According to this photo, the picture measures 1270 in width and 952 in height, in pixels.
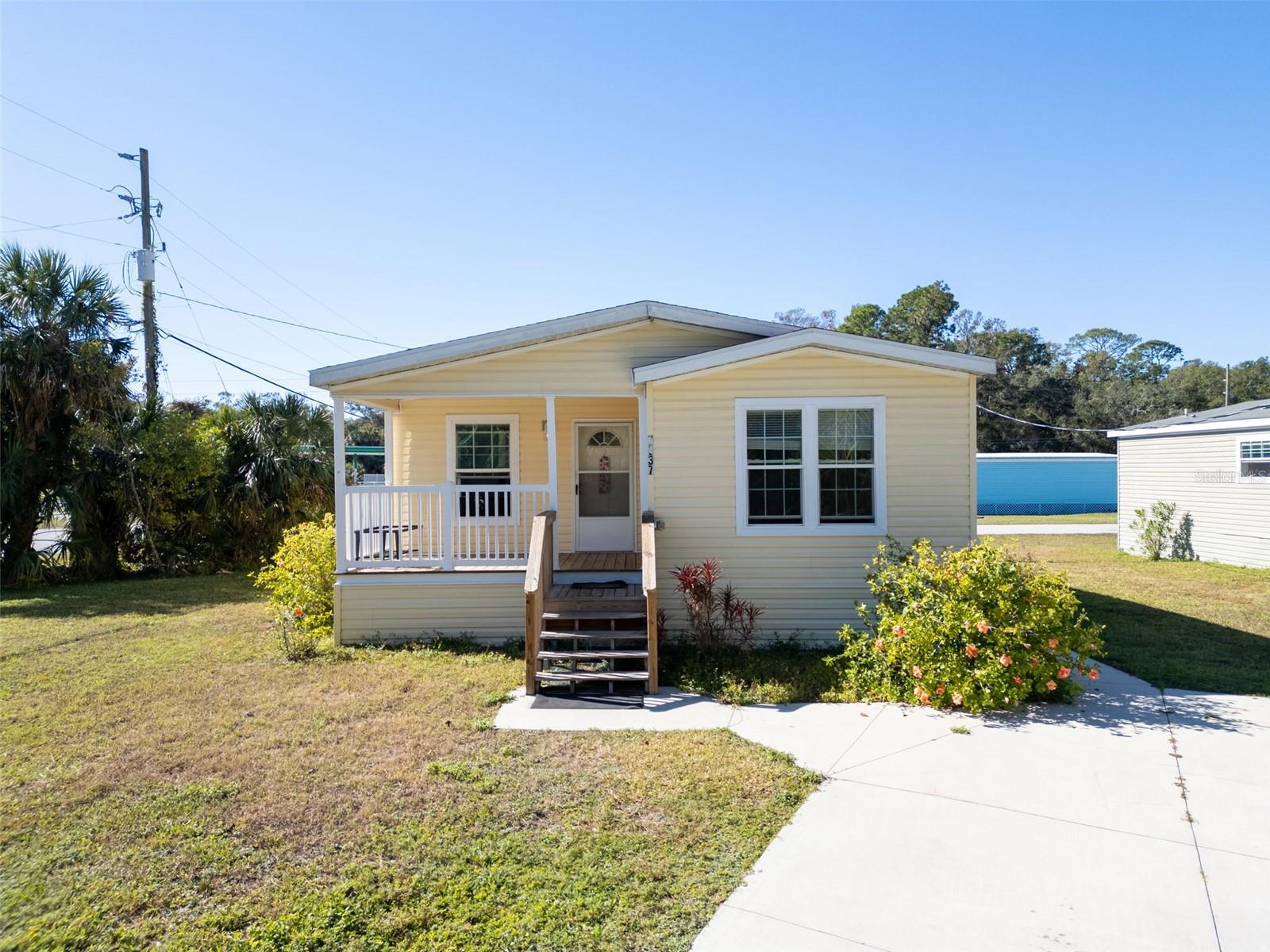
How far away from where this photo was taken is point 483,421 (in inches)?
430

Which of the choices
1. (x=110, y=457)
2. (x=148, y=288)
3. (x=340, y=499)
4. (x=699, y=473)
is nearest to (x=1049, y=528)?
(x=699, y=473)

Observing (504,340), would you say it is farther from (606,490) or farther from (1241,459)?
(1241,459)

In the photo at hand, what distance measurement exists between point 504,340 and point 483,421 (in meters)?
2.32

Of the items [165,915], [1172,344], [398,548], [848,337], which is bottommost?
[165,915]

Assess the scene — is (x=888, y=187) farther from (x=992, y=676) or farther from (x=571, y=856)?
(x=571, y=856)

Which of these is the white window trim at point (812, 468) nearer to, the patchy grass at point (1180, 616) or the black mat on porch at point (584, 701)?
the patchy grass at point (1180, 616)

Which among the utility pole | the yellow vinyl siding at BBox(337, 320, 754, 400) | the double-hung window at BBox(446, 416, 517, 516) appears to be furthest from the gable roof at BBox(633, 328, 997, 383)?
the utility pole

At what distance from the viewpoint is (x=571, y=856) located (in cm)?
382

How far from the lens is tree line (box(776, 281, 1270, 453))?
42.5 m

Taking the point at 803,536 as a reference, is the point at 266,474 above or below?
above

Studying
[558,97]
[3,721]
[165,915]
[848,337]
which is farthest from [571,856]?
[558,97]

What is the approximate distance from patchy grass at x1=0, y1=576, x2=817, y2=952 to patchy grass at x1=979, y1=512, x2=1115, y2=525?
23510 mm

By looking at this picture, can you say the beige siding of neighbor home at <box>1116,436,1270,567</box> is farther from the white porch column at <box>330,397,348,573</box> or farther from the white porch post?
the white porch column at <box>330,397,348,573</box>

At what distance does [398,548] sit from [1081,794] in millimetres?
7099
